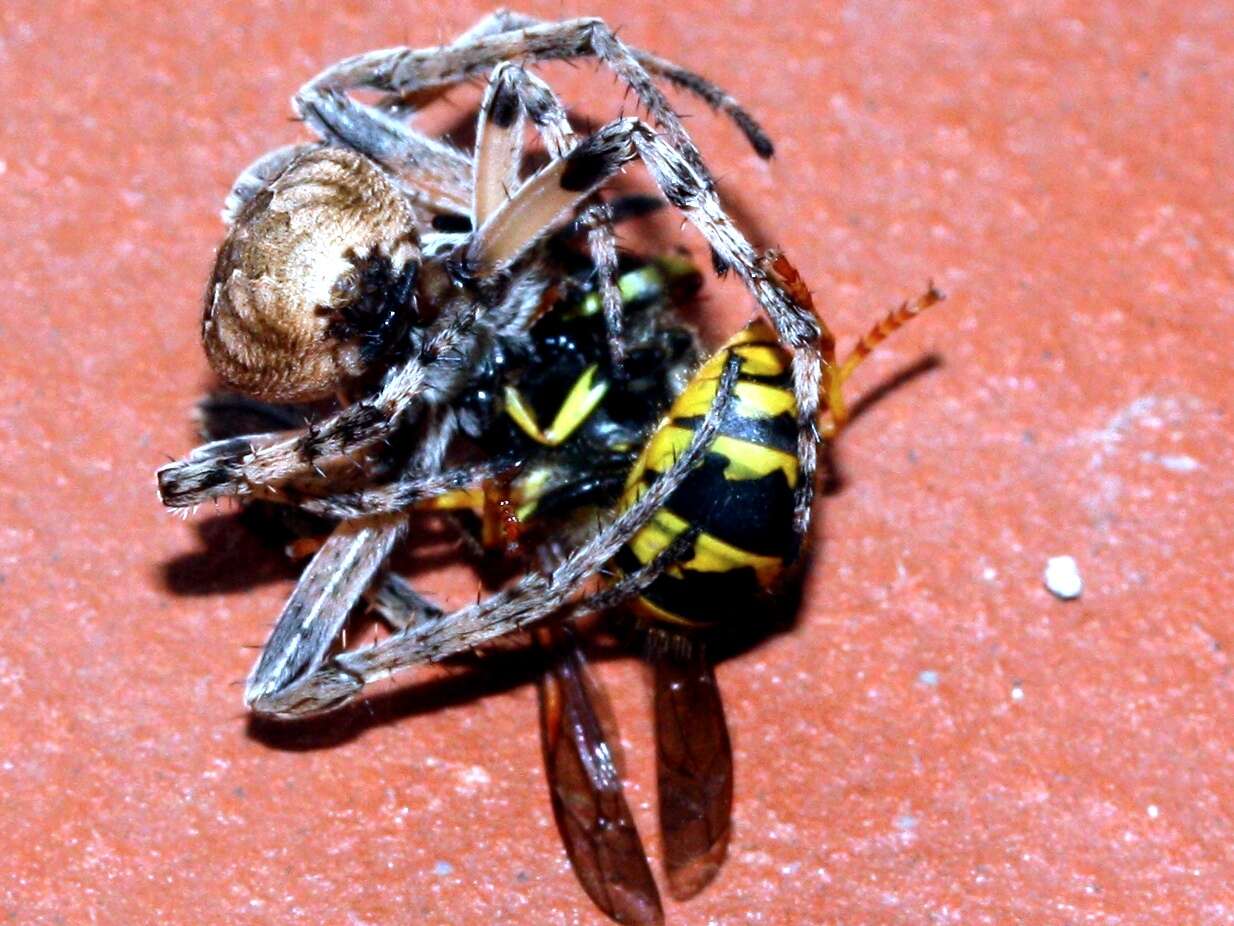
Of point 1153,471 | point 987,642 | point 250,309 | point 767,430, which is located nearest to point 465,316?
point 250,309

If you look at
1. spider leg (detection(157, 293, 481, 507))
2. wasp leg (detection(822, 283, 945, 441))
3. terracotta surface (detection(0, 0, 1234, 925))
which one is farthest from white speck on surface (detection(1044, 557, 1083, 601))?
spider leg (detection(157, 293, 481, 507))

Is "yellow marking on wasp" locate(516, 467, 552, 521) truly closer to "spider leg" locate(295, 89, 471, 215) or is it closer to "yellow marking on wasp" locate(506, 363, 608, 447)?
"yellow marking on wasp" locate(506, 363, 608, 447)

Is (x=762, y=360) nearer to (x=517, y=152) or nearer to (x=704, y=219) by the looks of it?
(x=704, y=219)

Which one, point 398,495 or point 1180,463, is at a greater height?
point 398,495

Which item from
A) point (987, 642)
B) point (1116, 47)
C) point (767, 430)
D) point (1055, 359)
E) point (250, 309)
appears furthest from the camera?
point (1116, 47)

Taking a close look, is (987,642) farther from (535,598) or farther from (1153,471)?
(535,598)

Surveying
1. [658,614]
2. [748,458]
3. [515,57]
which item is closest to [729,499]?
[748,458]
